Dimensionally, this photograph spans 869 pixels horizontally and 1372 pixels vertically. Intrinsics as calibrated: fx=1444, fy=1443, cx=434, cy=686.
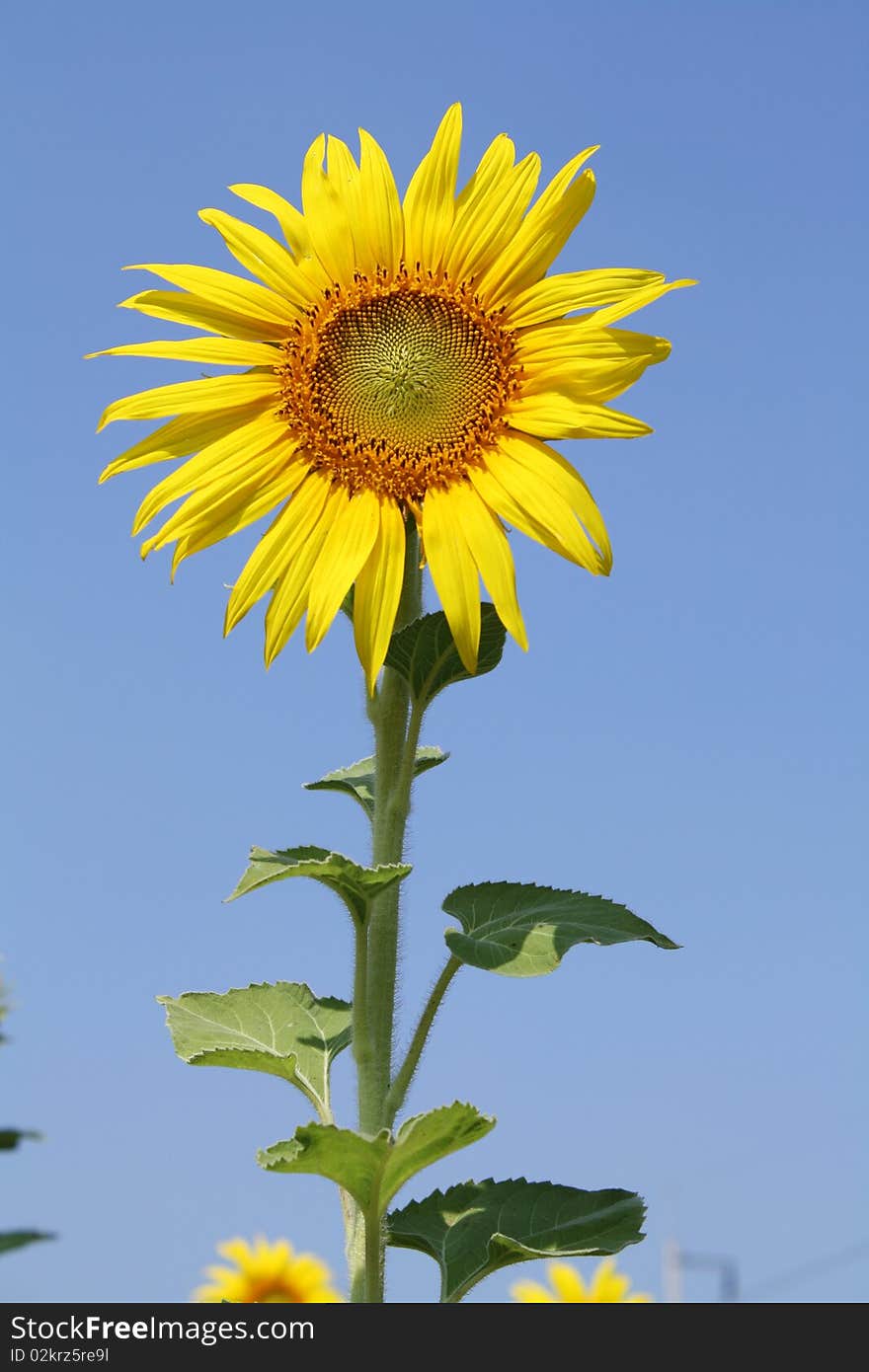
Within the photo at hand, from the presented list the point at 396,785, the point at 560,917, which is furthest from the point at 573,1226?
the point at 396,785

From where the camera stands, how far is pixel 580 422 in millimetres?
3500

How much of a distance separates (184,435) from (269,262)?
0.51 m

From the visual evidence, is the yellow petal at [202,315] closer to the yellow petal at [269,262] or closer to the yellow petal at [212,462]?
the yellow petal at [269,262]

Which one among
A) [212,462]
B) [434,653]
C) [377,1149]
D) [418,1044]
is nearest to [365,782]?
[434,653]

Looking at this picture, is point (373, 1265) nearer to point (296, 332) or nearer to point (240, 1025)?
point (240, 1025)

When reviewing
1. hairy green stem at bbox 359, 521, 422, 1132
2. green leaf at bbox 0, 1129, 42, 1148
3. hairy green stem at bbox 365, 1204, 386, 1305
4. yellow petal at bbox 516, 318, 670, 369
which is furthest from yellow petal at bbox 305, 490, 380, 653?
green leaf at bbox 0, 1129, 42, 1148

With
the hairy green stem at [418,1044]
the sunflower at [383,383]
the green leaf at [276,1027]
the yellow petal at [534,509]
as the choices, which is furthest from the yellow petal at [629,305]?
the green leaf at [276,1027]

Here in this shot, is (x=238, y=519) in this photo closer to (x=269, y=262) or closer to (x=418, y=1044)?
(x=269, y=262)

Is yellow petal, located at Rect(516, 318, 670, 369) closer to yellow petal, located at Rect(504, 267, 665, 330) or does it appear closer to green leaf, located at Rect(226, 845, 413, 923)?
yellow petal, located at Rect(504, 267, 665, 330)

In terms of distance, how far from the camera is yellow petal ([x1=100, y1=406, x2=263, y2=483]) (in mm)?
3750

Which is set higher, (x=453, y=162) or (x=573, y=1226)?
(x=453, y=162)

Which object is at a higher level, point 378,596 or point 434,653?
point 378,596

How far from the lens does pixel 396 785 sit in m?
3.61
